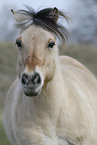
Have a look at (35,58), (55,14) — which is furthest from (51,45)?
(55,14)

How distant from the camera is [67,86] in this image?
180 inches

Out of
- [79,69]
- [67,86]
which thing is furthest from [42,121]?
[79,69]

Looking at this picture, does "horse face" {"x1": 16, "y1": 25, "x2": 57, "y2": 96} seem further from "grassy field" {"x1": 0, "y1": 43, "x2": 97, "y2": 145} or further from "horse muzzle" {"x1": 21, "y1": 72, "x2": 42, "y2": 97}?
"grassy field" {"x1": 0, "y1": 43, "x2": 97, "y2": 145}

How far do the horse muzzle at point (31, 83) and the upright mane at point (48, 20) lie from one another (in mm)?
903

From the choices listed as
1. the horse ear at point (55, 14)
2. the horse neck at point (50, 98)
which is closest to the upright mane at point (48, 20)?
the horse ear at point (55, 14)

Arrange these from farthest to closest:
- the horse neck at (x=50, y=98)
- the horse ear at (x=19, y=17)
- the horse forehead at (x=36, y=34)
Answer: the horse ear at (x=19, y=17) < the horse neck at (x=50, y=98) < the horse forehead at (x=36, y=34)

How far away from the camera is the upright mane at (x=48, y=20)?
4.17 meters

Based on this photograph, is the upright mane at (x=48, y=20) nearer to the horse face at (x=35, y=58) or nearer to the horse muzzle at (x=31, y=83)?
the horse face at (x=35, y=58)

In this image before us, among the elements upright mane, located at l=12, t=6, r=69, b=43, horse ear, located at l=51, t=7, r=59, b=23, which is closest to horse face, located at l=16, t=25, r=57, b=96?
upright mane, located at l=12, t=6, r=69, b=43

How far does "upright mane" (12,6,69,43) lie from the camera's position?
4.17 metres

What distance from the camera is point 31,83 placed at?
11.5ft

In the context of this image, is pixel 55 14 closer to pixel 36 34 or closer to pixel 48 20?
pixel 48 20

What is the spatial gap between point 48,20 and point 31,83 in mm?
1099

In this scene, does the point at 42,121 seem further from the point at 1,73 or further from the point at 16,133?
the point at 1,73
